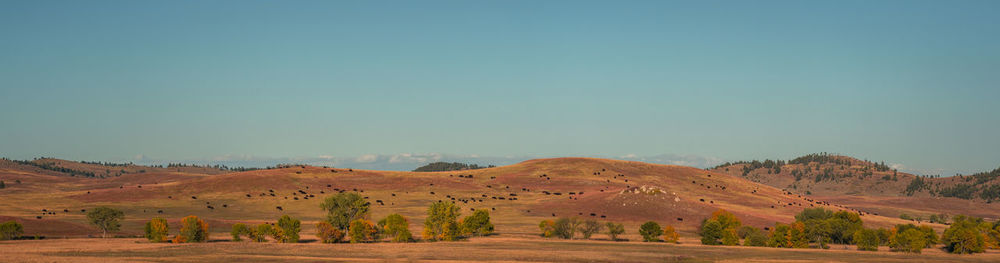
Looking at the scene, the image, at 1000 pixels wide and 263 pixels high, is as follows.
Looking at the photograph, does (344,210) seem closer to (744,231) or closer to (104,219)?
(104,219)

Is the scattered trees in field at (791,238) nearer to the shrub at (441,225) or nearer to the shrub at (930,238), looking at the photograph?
the shrub at (930,238)

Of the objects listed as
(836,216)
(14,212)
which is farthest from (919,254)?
(14,212)

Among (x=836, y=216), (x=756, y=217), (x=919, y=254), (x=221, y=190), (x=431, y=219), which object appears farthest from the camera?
(x=221, y=190)

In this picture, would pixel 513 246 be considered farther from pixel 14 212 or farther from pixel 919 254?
pixel 14 212

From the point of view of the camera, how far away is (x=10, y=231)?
113438 millimetres

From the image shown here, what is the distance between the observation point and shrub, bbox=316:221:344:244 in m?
117

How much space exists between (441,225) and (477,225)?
8347mm

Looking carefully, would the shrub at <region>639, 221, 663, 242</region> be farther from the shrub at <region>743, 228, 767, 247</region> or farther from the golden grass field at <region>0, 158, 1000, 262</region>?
the shrub at <region>743, 228, 767, 247</region>

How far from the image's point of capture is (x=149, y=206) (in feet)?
573

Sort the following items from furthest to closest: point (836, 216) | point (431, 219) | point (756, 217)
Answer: point (756, 217), point (836, 216), point (431, 219)

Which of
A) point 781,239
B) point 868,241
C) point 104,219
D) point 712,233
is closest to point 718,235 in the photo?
point 712,233

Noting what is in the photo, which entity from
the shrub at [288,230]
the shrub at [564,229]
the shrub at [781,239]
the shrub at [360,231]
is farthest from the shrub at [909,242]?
the shrub at [288,230]

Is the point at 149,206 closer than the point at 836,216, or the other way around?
the point at 836,216

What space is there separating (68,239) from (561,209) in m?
102
